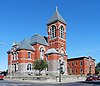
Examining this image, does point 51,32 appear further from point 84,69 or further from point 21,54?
point 84,69

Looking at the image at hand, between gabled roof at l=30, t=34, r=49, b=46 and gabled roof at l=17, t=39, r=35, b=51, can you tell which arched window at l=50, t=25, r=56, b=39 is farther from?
gabled roof at l=17, t=39, r=35, b=51

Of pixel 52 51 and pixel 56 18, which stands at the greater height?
pixel 56 18

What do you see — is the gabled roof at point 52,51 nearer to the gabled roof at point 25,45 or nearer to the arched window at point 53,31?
the arched window at point 53,31

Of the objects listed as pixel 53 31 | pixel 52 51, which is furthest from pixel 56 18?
pixel 52 51

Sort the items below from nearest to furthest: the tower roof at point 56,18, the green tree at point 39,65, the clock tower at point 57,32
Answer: the green tree at point 39,65 → the clock tower at point 57,32 → the tower roof at point 56,18

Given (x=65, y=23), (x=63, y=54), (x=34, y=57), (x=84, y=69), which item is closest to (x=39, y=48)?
(x=34, y=57)

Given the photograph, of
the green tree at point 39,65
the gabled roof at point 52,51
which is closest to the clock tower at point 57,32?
the gabled roof at point 52,51

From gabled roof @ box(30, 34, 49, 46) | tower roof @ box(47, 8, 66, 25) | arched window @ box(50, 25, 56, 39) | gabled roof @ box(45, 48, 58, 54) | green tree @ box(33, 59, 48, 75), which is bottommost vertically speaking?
green tree @ box(33, 59, 48, 75)

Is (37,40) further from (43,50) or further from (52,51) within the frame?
(52,51)

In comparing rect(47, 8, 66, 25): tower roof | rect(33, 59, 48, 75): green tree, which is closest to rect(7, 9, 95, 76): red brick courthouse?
rect(47, 8, 66, 25): tower roof

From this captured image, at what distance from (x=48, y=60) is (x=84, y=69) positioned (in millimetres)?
26203

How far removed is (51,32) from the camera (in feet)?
235

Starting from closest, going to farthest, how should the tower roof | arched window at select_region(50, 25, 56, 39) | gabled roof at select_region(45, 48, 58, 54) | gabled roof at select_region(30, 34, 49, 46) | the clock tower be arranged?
1. gabled roof at select_region(45, 48, 58, 54)
2. the clock tower
3. gabled roof at select_region(30, 34, 49, 46)
4. arched window at select_region(50, 25, 56, 39)
5. the tower roof

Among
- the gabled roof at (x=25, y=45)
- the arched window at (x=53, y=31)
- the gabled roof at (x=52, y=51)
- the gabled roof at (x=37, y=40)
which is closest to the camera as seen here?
the gabled roof at (x=25, y=45)
